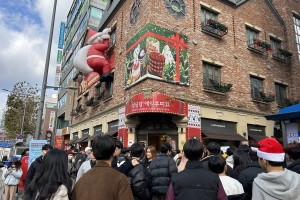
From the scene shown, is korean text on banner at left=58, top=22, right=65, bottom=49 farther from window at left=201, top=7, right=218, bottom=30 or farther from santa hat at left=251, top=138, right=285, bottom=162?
santa hat at left=251, top=138, right=285, bottom=162

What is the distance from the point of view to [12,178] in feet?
22.9

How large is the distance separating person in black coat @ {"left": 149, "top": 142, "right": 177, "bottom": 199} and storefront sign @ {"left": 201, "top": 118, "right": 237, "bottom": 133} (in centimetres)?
857

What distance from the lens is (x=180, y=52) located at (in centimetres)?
1298

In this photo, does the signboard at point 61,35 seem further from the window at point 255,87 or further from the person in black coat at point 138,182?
the person in black coat at point 138,182

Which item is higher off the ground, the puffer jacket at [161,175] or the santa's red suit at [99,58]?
the santa's red suit at [99,58]

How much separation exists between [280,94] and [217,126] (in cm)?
723

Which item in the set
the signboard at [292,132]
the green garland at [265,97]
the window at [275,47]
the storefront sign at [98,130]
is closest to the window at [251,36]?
the window at [275,47]

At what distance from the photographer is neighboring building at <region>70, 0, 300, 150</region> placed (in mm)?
12164

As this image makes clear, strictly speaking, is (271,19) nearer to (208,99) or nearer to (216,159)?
(208,99)

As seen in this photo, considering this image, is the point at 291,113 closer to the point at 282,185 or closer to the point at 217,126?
the point at 217,126

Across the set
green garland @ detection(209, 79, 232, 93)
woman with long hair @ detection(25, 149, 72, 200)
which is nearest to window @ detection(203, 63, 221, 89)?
green garland @ detection(209, 79, 232, 93)

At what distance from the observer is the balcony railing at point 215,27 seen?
558 inches

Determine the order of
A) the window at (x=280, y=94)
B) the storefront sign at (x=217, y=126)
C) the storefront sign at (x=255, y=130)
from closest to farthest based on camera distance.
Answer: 1. the storefront sign at (x=217, y=126)
2. the storefront sign at (x=255, y=130)
3. the window at (x=280, y=94)

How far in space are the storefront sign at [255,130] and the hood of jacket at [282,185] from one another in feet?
44.9
